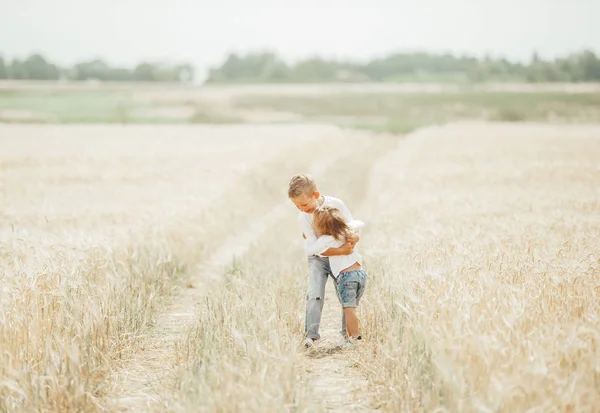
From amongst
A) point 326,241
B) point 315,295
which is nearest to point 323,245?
point 326,241

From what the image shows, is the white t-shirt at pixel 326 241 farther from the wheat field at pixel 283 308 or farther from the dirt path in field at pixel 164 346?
the dirt path in field at pixel 164 346

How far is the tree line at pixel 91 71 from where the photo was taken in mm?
108000

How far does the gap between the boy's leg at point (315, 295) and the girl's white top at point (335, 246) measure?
0.13 metres

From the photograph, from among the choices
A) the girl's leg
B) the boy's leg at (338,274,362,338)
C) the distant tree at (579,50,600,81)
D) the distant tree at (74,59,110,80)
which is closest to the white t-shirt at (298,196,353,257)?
the boy's leg at (338,274,362,338)

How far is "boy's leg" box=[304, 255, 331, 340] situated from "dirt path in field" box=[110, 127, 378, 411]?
3.58ft

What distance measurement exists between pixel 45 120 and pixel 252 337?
47346mm

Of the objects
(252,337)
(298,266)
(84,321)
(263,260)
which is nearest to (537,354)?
(252,337)

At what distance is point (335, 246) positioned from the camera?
6074mm

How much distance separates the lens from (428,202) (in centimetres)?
1200

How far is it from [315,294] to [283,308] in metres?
0.58

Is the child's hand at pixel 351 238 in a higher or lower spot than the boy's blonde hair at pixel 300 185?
lower

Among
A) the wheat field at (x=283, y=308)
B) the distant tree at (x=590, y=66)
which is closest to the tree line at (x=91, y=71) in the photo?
the distant tree at (x=590, y=66)

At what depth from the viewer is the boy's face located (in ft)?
19.6

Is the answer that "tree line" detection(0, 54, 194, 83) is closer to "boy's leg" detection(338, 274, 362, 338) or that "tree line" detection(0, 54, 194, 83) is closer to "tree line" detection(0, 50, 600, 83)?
"tree line" detection(0, 50, 600, 83)
